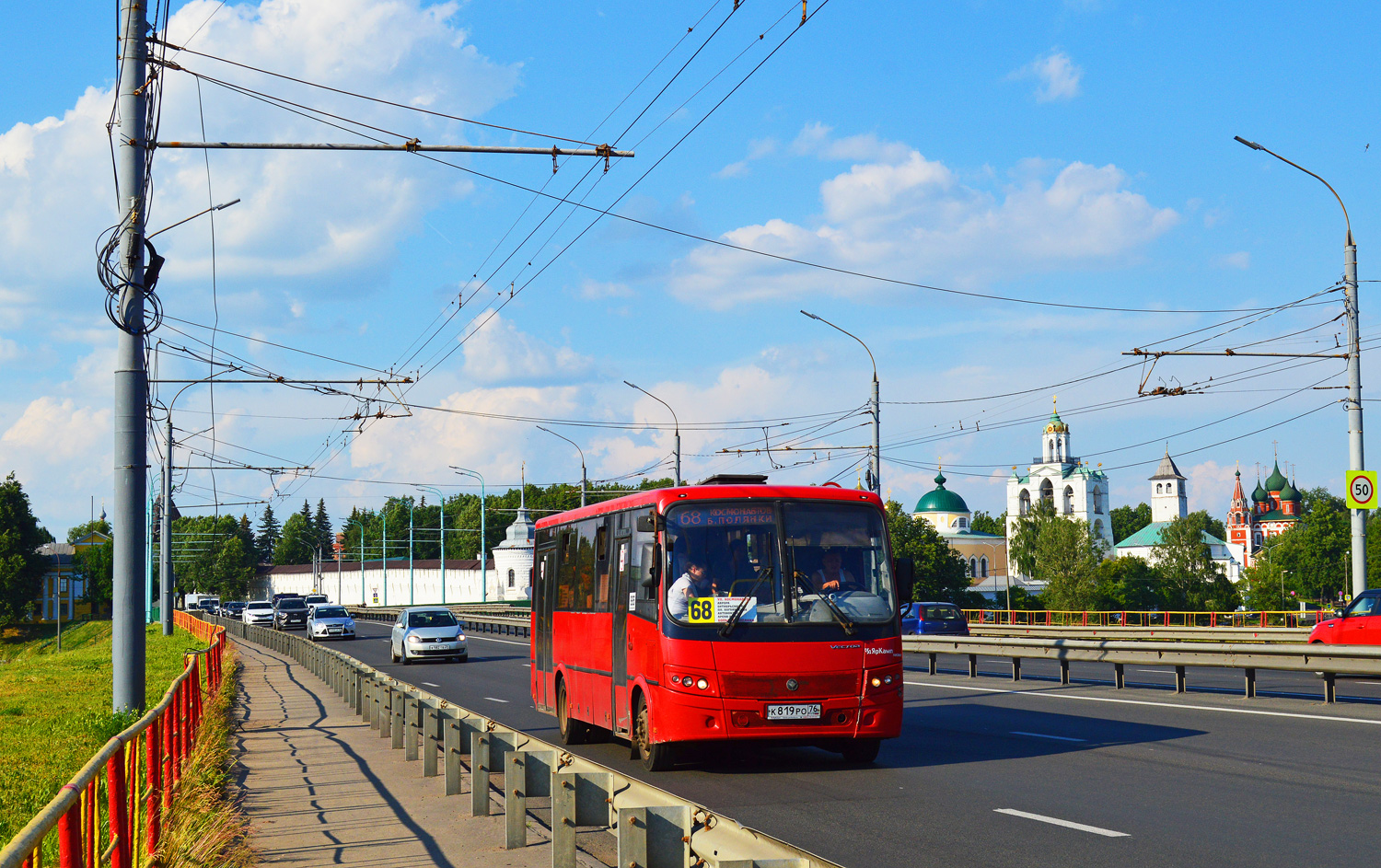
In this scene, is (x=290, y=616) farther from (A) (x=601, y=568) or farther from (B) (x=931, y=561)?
(B) (x=931, y=561)

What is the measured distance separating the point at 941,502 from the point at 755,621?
518 ft

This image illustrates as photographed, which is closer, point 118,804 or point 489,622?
point 118,804

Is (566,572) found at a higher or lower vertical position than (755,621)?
higher

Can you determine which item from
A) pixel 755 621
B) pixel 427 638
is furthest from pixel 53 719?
pixel 755 621

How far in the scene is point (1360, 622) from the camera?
2270cm

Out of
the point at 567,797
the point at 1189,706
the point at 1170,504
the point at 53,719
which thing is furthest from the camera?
the point at 1170,504

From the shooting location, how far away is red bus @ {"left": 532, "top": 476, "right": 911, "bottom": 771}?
11.8 metres

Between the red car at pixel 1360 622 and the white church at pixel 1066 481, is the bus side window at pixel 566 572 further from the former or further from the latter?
the white church at pixel 1066 481

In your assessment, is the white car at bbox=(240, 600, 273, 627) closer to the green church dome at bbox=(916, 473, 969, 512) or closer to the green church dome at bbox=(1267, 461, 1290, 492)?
the green church dome at bbox=(916, 473, 969, 512)

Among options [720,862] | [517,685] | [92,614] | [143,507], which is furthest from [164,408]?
[92,614]

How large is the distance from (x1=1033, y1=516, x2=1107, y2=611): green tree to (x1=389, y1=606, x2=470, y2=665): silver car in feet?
267

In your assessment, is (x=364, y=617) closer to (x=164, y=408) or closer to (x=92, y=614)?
(x=164, y=408)

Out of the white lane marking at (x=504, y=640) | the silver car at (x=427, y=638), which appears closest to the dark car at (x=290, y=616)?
the white lane marking at (x=504, y=640)

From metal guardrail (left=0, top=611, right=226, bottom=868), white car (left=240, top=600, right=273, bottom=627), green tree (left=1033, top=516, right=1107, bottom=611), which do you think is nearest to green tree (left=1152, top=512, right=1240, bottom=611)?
green tree (left=1033, top=516, right=1107, bottom=611)
